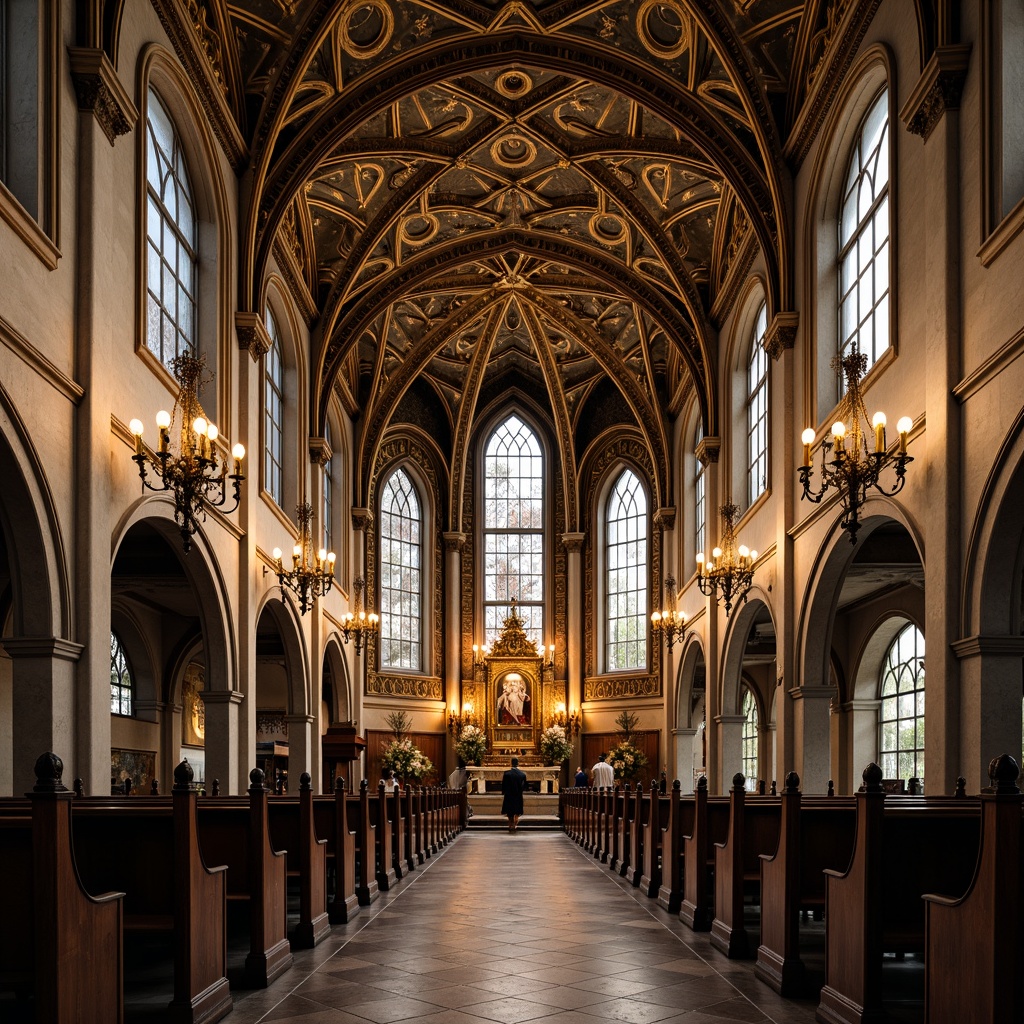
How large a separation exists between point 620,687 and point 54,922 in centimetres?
2786

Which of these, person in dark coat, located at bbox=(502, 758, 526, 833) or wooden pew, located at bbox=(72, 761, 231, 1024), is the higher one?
wooden pew, located at bbox=(72, 761, 231, 1024)

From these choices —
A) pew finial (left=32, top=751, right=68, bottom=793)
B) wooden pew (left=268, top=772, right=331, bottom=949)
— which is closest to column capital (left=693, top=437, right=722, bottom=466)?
wooden pew (left=268, top=772, right=331, bottom=949)

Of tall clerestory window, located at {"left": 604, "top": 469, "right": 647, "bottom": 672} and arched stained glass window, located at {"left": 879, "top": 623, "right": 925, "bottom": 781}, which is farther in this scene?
tall clerestory window, located at {"left": 604, "top": 469, "right": 647, "bottom": 672}

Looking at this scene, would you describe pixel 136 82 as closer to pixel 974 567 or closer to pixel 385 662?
pixel 974 567

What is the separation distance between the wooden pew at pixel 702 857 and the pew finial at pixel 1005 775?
543cm

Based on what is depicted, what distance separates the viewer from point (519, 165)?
22578 mm

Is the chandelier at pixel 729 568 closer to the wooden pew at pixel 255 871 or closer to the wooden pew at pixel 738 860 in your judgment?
the wooden pew at pixel 738 860

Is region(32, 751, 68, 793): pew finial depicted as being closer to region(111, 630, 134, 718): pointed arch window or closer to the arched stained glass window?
the arched stained glass window

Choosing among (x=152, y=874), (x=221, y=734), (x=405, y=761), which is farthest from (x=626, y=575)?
(x=152, y=874)

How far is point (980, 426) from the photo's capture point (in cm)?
1005

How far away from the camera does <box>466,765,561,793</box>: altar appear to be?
31406mm

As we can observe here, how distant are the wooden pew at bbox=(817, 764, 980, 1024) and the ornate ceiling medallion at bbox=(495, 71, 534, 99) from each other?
15618 mm

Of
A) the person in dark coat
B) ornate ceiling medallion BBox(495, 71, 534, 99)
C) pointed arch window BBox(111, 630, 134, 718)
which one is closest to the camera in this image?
ornate ceiling medallion BBox(495, 71, 534, 99)

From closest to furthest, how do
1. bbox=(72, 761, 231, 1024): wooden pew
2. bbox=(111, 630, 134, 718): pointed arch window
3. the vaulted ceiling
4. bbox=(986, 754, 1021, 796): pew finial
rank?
bbox=(986, 754, 1021, 796): pew finial
bbox=(72, 761, 231, 1024): wooden pew
the vaulted ceiling
bbox=(111, 630, 134, 718): pointed arch window
